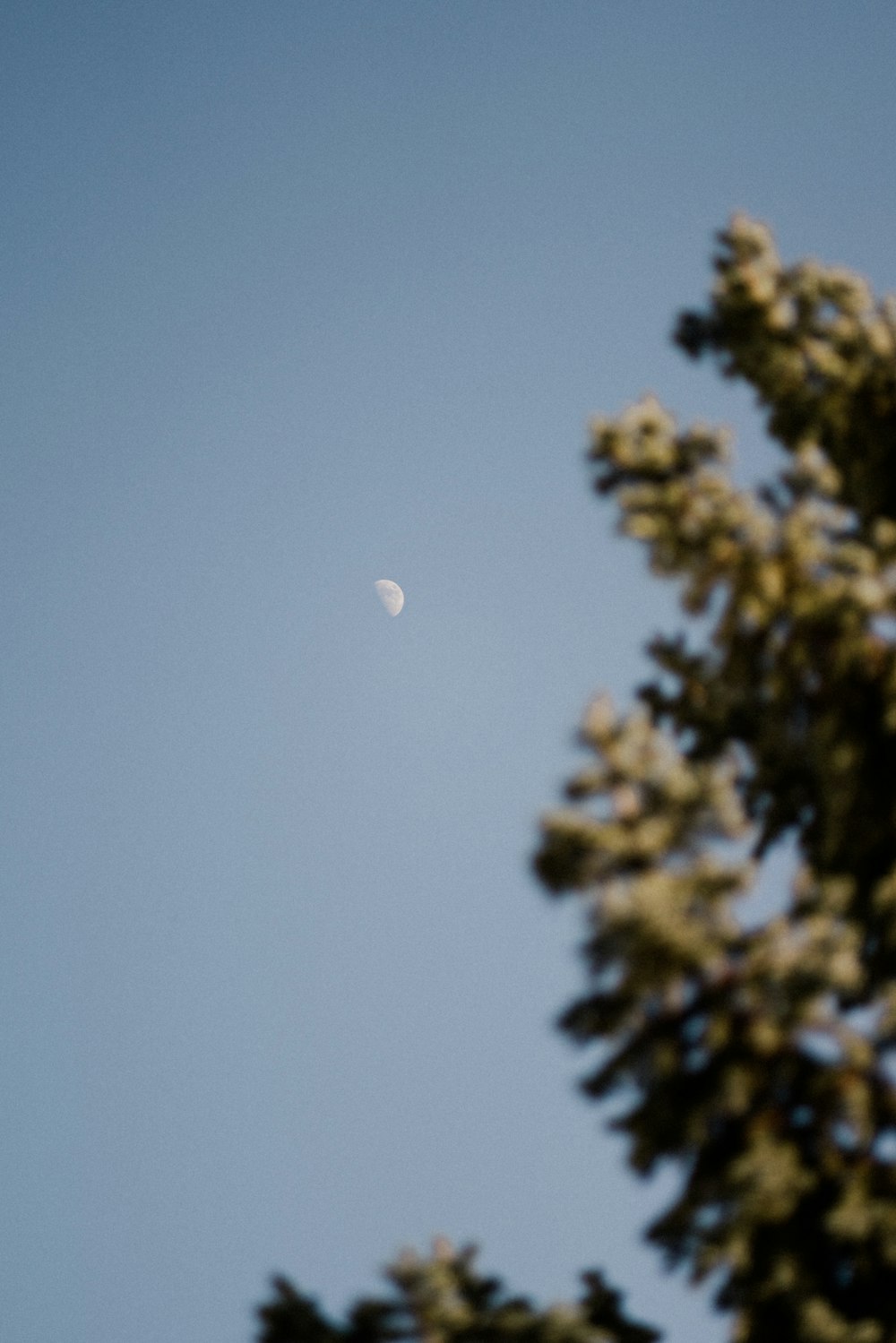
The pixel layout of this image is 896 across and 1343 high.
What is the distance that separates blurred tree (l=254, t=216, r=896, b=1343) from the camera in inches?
172

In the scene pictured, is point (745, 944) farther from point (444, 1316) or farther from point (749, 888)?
point (444, 1316)

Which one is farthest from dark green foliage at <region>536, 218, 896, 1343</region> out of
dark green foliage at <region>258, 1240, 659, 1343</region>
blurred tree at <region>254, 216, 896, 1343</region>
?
dark green foliage at <region>258, 1240, 659, 1343</region>

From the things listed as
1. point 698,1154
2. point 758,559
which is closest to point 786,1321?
point 698,1154

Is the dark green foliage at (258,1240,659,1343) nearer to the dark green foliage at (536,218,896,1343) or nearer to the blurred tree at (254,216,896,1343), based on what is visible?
the blurred tree at (254,216,896,1343)

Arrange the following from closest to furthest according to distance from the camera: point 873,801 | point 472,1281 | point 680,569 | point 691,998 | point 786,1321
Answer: point 691,998 < point 786,1321 < point 472,1281 < point 873,801 < point 680,569

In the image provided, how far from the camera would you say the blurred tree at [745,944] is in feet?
14.3

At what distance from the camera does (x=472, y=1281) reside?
5.30 m

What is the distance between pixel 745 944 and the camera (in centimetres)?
445

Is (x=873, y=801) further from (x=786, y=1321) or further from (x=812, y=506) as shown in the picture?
(x=786, y=1321)

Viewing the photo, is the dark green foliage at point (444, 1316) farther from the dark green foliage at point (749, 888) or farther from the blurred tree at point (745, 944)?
the dark green foliage at point (749, 888)

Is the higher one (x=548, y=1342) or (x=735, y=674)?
(x=735, y=674)

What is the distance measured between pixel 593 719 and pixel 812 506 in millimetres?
3373

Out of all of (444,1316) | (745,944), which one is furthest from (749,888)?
(444,1316)

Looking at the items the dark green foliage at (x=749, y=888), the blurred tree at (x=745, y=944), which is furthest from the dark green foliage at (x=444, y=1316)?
the dark green foliage at (x=749, y=888)
